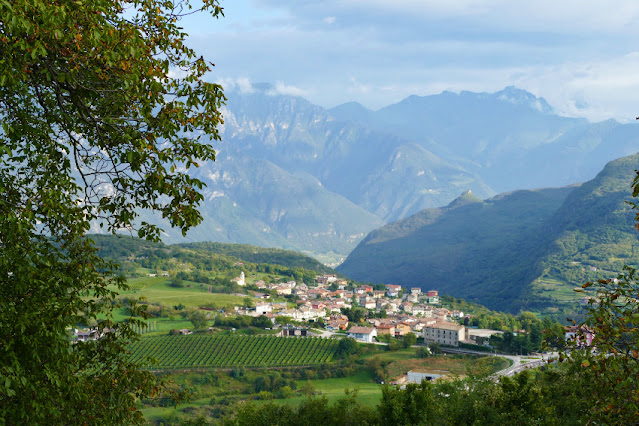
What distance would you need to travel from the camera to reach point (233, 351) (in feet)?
194

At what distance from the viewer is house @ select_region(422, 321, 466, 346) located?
64375 mm

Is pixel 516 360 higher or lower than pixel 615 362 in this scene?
lower

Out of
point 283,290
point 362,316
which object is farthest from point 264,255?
point 362,316

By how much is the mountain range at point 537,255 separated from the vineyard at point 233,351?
47064mm

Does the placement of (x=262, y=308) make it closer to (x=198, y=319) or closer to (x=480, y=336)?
(x=198, y=319)

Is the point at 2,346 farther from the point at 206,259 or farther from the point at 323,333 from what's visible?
the point at 206,259

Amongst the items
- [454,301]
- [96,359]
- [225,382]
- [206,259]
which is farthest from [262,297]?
[96,359]

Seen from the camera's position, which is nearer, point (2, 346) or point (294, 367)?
point (2, 346)

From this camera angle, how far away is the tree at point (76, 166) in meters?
6.12

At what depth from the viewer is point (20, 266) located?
658cm

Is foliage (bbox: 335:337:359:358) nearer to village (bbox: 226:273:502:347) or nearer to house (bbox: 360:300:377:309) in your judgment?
village (bbox: 226:273:502:347)

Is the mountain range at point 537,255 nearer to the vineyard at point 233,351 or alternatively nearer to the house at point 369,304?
the house at point 369,304

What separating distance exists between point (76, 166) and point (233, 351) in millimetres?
53921

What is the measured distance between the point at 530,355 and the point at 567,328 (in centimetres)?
5369
